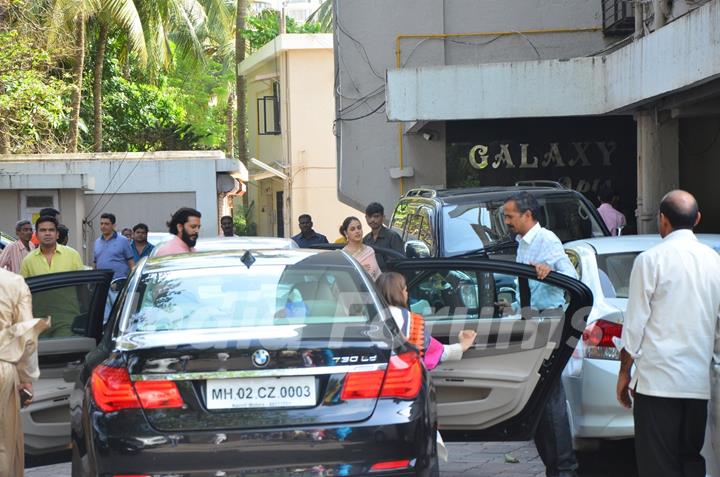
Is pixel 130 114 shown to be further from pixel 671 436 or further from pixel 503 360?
pixel 671 436

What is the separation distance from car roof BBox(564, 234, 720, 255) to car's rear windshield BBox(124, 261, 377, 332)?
2.64 meters

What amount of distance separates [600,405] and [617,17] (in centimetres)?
1310

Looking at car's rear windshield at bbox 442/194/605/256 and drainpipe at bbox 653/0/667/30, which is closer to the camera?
car's rear windshield at bbox 442/194/605/256

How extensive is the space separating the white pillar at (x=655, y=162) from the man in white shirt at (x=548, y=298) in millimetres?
7730

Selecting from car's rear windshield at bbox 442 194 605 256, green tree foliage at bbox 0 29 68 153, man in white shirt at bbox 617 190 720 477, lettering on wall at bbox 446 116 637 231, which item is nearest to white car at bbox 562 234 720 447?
man in white shirt at bbox 617 190 720 477

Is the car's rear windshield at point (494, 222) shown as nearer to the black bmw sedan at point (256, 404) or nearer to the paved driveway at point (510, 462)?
the paved driveway at point (510, 462)

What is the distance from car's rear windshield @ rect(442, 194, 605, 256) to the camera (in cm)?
1055

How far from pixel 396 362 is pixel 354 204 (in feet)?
52.7

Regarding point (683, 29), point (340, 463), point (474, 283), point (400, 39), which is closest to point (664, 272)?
point (340, 463)

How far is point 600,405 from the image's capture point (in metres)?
6.36

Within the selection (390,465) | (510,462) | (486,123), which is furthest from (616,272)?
(486,123)

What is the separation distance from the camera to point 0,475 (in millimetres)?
5406

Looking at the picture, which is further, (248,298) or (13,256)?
(13,256)

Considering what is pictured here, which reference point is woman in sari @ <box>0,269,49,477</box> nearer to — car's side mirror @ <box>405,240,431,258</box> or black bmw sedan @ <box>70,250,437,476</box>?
black bmw sedan @ <box>70,250,437,476</box>
